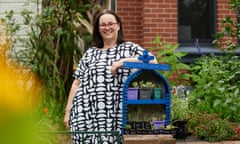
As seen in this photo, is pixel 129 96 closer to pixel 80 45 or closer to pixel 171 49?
pixel 171 49

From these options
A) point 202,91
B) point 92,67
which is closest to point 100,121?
point 92,67

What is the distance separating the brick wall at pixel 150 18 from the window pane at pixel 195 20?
0.27m

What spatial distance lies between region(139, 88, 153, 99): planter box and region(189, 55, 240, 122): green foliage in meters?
1.03

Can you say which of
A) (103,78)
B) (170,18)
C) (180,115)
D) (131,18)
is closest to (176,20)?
(170,18)

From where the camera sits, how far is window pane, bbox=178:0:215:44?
26.1 feet

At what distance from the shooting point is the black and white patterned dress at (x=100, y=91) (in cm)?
336

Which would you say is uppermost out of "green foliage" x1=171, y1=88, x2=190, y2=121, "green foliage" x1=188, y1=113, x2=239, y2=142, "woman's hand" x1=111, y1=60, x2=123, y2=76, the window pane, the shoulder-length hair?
the window pane

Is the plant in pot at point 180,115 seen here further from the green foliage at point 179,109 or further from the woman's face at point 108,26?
the woman's face at point 108,26

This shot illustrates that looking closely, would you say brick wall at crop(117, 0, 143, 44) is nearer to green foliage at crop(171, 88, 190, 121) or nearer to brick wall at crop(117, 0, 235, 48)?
brick wall at crop(117, 0, 235, 48)

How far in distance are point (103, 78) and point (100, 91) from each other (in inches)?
Result: 3.6

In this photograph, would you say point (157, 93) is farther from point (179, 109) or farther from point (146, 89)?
point (179, 109)

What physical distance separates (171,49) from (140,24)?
1.74 meters

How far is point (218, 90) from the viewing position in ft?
17.3

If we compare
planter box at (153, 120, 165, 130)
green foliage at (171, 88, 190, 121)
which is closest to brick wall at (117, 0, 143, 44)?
green foliage at (171, 88, 190, 121)
